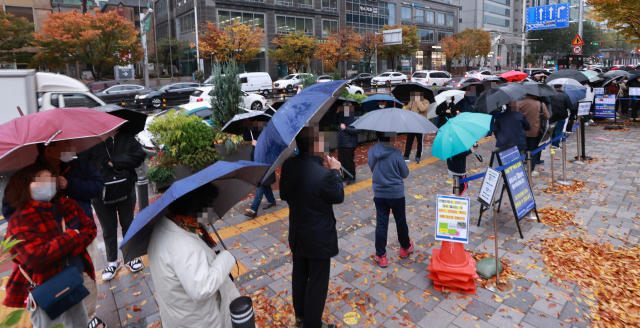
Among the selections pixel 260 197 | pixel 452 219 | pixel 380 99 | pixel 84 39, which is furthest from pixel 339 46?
pixel 452 219

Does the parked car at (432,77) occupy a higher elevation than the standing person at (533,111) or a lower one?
higher

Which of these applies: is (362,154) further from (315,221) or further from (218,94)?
(315,221)

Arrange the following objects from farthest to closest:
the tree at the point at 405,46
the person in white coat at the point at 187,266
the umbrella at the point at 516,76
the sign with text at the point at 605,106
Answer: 1. the tree at the point at 405,46
2. the umbrella at the point at 516,76
3. the sign with text at the point at 605,106
4. the person in white coat at the point at 187,266

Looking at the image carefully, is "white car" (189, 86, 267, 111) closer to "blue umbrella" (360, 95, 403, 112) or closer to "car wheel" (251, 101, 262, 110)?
"car wheel" (251, 101, 262, 110)

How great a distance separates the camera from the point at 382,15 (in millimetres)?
60156

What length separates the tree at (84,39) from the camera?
28781 mm

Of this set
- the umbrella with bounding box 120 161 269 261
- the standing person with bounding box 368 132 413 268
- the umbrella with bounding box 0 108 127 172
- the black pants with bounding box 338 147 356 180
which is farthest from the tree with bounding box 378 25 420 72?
the umbrella with bounding box 120 161 269 261

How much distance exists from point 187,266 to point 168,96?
2534cm

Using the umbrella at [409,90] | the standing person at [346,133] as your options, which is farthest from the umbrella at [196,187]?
the umbrella at [409,90]

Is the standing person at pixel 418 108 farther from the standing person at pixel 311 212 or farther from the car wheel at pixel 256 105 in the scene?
the car wheel at pixel 256 105

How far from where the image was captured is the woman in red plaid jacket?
2.69m

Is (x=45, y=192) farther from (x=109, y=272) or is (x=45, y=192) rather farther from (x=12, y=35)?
(x=12, y=35)

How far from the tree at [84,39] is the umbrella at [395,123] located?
104 ft

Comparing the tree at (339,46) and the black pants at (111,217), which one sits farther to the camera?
the tree at (339,46)
